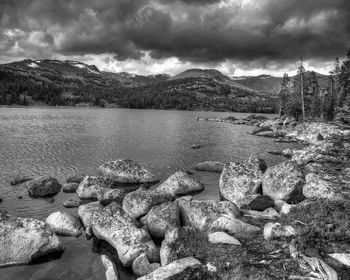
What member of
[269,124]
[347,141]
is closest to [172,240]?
[347,141]

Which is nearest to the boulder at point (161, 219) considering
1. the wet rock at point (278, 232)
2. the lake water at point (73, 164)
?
the lake water at point (73, 164)

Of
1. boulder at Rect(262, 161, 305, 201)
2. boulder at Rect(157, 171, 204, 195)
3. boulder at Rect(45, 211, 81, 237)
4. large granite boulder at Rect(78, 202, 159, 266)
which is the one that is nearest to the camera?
large granite boulder at Rect(78, 202, 159, 266)

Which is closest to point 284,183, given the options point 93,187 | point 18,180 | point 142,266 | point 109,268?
point 142,266

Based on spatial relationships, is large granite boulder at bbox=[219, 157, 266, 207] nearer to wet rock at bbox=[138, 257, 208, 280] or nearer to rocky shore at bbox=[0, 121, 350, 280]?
rocky shore at bbox=[0, 121, 350, 280]

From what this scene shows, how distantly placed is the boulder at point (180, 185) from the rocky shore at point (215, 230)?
107 mm

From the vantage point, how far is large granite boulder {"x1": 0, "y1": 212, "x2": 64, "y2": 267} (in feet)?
43.0

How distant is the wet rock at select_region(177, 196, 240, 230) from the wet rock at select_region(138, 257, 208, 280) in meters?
4.45

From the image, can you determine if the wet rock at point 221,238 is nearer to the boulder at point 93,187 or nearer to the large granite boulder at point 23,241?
the large granite boulder at point 23,241

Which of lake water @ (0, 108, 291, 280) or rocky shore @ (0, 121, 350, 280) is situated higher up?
rocky shore @ (0, 121, 350, 280)

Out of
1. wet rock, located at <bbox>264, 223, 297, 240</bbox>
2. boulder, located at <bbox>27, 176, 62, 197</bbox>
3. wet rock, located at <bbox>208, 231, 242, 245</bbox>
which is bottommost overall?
boulder, located at <bbox>27, 176, 62, 197</bbox>

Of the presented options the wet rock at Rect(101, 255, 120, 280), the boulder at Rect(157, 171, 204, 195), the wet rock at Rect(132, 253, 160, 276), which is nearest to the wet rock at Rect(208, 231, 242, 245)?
the wet rock at Rect(132, 253, 160, 276)

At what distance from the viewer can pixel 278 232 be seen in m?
12.7

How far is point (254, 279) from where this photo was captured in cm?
954

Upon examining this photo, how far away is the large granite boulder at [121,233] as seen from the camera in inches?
522
